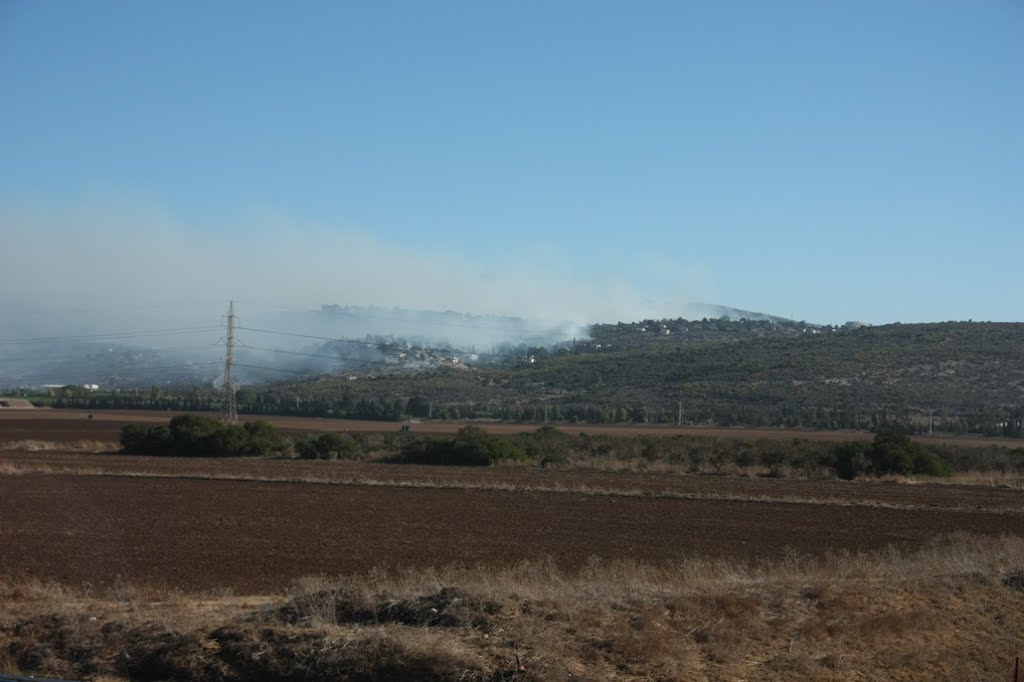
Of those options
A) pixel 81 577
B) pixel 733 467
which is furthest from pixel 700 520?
pixel 733 467

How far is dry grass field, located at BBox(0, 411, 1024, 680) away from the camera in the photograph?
12.7 meters

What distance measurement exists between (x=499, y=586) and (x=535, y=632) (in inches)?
96.1

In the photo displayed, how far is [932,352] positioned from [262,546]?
333ft

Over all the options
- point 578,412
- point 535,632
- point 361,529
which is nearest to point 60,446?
point 361,529

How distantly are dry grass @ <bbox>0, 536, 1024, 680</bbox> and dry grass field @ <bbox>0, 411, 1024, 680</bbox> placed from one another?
0.03 meters

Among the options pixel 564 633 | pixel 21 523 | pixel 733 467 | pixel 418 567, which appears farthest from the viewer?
pixel 733 467

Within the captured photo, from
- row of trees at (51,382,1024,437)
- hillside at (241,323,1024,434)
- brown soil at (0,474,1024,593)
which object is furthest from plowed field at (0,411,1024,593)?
hillside at (241,323,1024,434)

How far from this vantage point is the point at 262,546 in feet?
84.8

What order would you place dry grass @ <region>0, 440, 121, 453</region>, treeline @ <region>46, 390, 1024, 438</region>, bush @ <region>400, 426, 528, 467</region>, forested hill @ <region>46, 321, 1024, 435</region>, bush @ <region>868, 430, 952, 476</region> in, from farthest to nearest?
1. forested hill @ <region>46, 321, 1024, 435</region>
2. treeline @ <region>46, 390, 1024, 438</region>
3. dry grass @ <region>0, 440, 121, 453</region>
4. bush @ <region>400, 426, 528, 467</region>
5. bush @ <region>868, 430, 952, 476</region>

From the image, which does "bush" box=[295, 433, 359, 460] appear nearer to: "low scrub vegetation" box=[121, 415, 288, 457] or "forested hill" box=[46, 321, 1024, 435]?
"low scrub vegetation" box=[121, 415, 288, 457]

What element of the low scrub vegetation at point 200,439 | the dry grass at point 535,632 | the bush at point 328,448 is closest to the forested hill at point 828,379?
the bush at point 328,448

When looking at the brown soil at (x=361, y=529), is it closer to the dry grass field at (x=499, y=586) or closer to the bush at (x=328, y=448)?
the dry grass field at (x=499, y=586)

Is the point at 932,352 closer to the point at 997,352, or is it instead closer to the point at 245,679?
the point at 997,352

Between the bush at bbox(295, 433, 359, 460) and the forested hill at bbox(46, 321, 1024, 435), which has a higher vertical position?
the forested hill at bbox(46, 321, 1024, 435)
